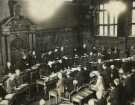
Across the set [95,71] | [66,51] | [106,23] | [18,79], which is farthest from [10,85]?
[106,23]

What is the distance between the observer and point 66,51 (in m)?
19.2

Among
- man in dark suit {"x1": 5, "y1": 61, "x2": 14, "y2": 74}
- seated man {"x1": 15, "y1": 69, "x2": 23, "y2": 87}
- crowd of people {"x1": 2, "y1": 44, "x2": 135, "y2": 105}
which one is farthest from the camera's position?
man in dark suit {"x1": 5, "y1": 61, "x2": 14, "y2": 74}

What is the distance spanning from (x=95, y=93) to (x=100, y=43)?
29.2ft

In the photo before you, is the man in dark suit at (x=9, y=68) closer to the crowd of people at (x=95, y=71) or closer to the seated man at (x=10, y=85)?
the crowd of people at (x=95, y=71)

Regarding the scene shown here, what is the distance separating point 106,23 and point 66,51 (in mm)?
3955

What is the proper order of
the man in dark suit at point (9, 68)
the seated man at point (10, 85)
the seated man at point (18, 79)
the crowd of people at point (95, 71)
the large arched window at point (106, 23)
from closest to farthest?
1. the crowd of people at point (95, 71)
2. the seated man at point (10, 85)
3. the seated man at point (18, 79)
4. the man in dark suit at point (9, 68)
5. the large arched window at point (106, 23)

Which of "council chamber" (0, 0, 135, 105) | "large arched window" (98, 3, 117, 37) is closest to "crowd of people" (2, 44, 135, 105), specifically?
"council chamber" (0, 0, 135, 105)

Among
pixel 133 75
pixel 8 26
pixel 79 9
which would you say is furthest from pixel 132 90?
pixel 79 9

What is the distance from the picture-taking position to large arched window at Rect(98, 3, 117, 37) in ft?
62.2

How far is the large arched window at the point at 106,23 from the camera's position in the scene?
62.2 feet

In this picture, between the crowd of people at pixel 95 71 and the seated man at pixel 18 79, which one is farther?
the seated man at pixel 18 79

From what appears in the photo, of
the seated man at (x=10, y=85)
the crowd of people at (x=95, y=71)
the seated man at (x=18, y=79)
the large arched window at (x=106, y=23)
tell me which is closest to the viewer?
the crowd of people at (x=95, y=71)

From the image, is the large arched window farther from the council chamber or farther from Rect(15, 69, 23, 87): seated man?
Rect(15, 69, 23, 87): seated man

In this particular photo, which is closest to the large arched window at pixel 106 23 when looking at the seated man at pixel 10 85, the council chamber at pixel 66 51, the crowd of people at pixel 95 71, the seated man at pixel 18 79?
the council chamber at pixel 66 51
